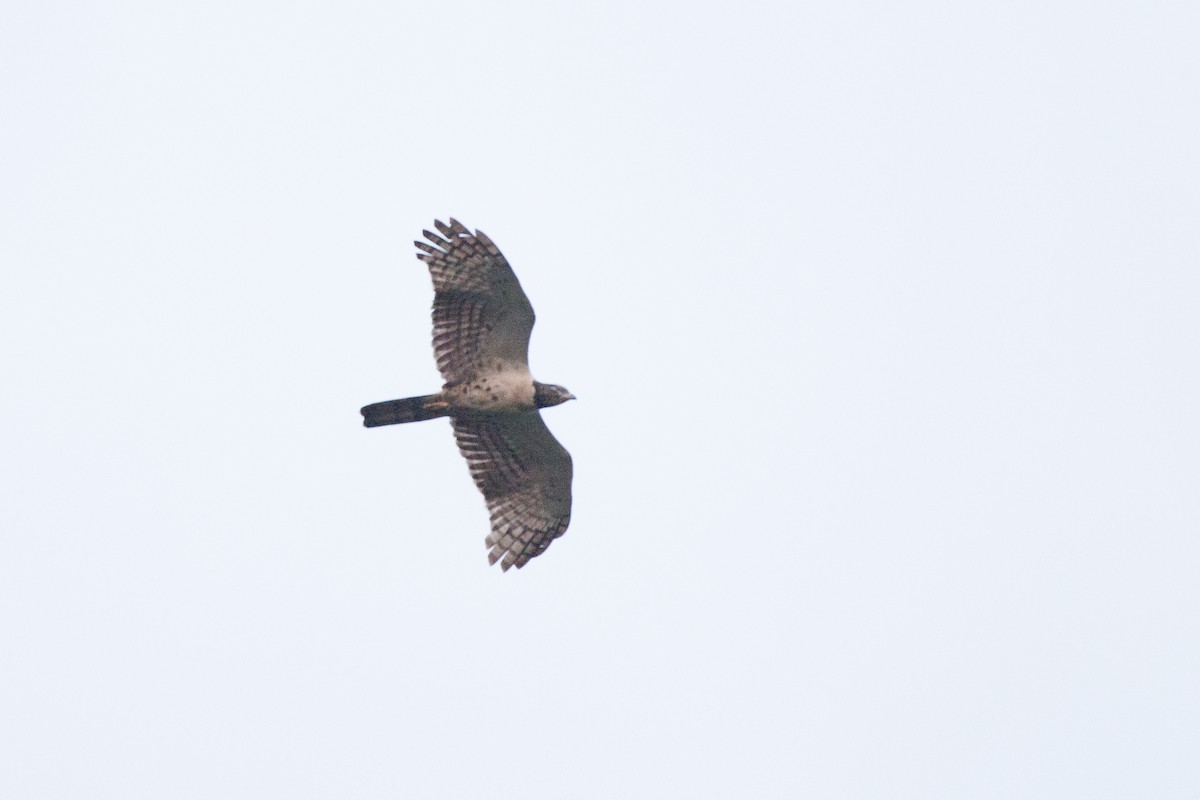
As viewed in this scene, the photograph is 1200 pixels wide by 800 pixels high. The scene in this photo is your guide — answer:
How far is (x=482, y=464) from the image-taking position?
74.9 ft

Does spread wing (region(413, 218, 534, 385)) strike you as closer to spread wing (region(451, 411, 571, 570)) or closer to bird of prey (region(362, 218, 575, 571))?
bird of prey (region(362, 218, 575, 571))

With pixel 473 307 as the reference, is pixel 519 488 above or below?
below

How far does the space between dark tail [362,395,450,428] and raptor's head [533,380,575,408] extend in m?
1.03

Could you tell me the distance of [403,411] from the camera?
71.7ft

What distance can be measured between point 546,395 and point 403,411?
1.63 meters

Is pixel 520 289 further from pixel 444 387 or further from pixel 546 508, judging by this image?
pixel 546 508

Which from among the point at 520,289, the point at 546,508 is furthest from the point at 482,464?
the point at 520,289

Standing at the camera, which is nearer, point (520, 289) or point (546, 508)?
point (520, 289)

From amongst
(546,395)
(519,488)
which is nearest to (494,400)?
(546,395)

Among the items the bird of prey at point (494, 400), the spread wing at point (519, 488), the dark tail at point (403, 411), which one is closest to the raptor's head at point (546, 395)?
the bird of prey at point (494, 400)

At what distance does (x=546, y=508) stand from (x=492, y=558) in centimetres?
87

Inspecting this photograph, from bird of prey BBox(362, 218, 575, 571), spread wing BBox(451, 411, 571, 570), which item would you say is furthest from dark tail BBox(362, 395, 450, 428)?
spread wing BBox(451, 411, 571, 570)

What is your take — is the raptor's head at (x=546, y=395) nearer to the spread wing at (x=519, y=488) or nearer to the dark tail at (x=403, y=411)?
the spread wing at (x=519, y=488)

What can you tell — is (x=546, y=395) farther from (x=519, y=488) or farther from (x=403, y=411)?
(x=403, y=411)
